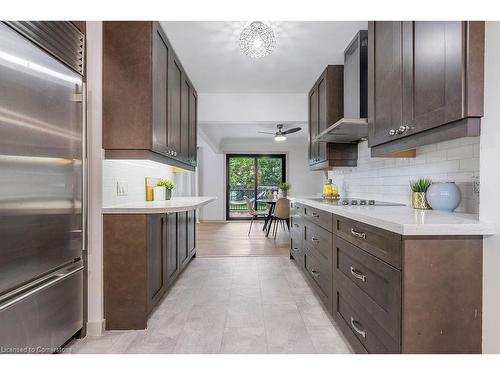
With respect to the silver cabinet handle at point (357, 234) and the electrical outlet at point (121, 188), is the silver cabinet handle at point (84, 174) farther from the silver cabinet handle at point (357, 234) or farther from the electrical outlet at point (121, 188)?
the silver cabinet handle at point (357, 234)

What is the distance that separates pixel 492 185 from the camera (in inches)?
45.1

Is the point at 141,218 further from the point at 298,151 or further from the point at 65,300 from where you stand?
the point at 298,151

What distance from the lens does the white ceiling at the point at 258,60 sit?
2568 millimetres

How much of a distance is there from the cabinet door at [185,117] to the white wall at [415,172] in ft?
6.91

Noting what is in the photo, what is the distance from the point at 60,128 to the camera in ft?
4.99

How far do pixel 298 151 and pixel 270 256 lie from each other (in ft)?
16.9

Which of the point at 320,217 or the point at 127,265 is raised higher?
the point at 320,217

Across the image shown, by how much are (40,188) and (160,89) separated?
125 cm

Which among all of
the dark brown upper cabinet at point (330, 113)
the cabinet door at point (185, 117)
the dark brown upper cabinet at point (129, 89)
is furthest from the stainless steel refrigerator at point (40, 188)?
the dark brown upper cabinet at point (330, 113)

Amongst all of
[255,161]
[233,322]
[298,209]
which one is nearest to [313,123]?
[298,209]

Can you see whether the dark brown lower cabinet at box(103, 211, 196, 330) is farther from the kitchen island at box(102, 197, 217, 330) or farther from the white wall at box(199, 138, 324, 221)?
the white wall at box(199, 138, 324, 221)

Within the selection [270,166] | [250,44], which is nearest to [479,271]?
[250,44]

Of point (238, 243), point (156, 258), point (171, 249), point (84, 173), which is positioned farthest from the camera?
point (238, 243)

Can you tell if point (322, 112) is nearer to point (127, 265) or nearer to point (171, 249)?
point (171, 249)
